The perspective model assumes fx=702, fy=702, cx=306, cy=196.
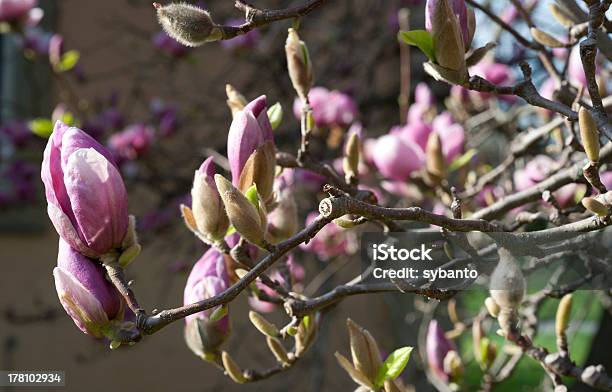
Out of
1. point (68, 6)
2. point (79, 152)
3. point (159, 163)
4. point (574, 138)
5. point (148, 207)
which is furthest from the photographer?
point (68, 6)

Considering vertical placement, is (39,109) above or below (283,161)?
below

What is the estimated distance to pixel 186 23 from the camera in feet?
1.68

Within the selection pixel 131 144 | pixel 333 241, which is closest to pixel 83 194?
pixel 333 241

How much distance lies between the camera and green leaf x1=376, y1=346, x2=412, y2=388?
0.57 m

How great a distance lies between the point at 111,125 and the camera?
185 centimetres

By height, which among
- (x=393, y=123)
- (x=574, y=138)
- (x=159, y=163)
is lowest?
(x=159, y=163)

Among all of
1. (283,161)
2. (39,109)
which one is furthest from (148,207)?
(283,161)

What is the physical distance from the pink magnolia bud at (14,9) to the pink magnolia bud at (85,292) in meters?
1.34

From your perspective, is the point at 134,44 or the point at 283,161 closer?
the point at 283,161

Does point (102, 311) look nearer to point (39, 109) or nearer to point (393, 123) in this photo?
point (393, 123)

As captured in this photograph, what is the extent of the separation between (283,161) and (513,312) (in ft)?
0.83

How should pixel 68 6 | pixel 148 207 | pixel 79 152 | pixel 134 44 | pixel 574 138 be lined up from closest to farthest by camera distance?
pixel 79 152 → pixel 574 138 → pixel 148 207 → pixel 134 44 → pixel 68 6

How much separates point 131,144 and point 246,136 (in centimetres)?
125

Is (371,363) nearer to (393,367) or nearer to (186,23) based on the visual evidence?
(393,367)
